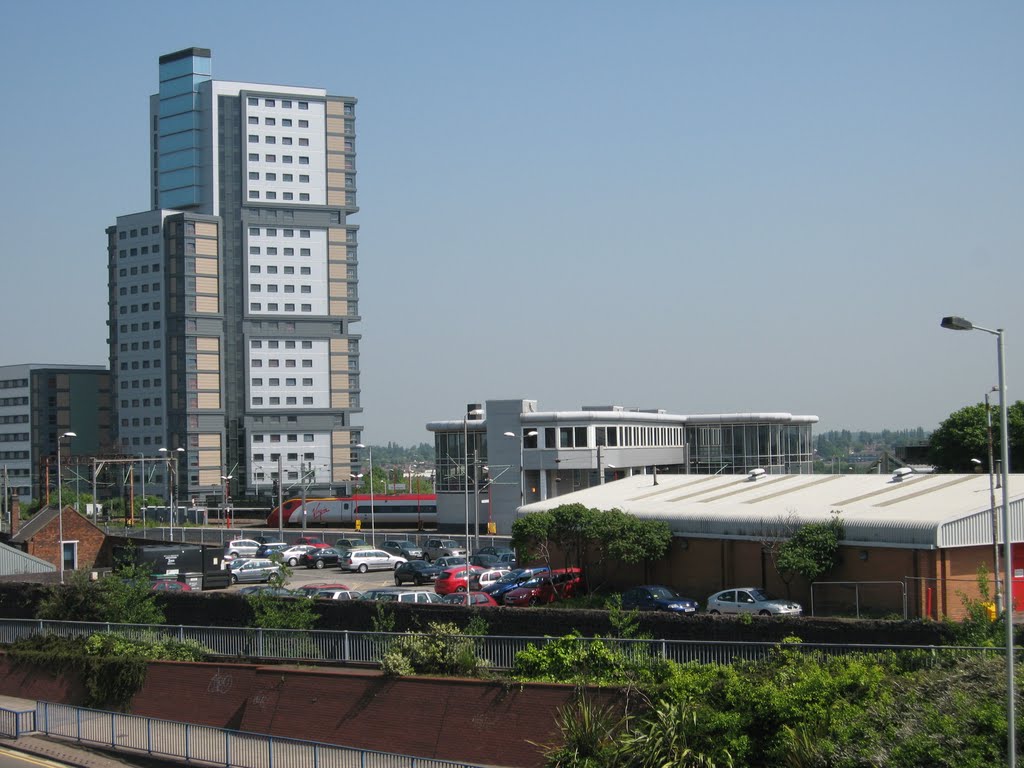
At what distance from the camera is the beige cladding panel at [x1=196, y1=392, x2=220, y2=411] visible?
438 feet

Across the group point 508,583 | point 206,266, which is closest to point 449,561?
point 508,583

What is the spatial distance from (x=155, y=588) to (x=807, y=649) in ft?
86.4

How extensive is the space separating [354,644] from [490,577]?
19713 millimetres

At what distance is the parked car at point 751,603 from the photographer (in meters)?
35.0

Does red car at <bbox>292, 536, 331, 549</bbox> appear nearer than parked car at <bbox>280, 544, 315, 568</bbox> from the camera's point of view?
No

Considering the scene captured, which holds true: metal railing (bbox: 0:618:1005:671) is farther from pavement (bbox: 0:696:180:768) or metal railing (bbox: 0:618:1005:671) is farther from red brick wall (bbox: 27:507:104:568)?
red brick wall (bbox: 27:507:104:568)

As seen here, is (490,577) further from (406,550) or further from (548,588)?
(406,550)

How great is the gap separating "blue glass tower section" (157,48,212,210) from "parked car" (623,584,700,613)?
114 metres

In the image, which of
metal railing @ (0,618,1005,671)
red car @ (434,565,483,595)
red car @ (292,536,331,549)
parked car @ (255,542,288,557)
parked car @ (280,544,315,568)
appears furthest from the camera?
red car @ (292,536,331,549)

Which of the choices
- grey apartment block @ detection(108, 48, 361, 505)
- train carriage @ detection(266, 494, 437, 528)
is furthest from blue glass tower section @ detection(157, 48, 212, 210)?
train carriage @ detection(266, 494, 437, 528)

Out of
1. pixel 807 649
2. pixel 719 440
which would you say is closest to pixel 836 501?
pixel 807 649

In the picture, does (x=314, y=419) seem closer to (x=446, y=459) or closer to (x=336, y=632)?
(x=446, y=459)

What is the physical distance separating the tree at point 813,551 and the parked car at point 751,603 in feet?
3.56

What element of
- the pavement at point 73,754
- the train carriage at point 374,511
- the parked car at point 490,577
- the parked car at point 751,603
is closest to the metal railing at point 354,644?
the pavement at point 73,754
